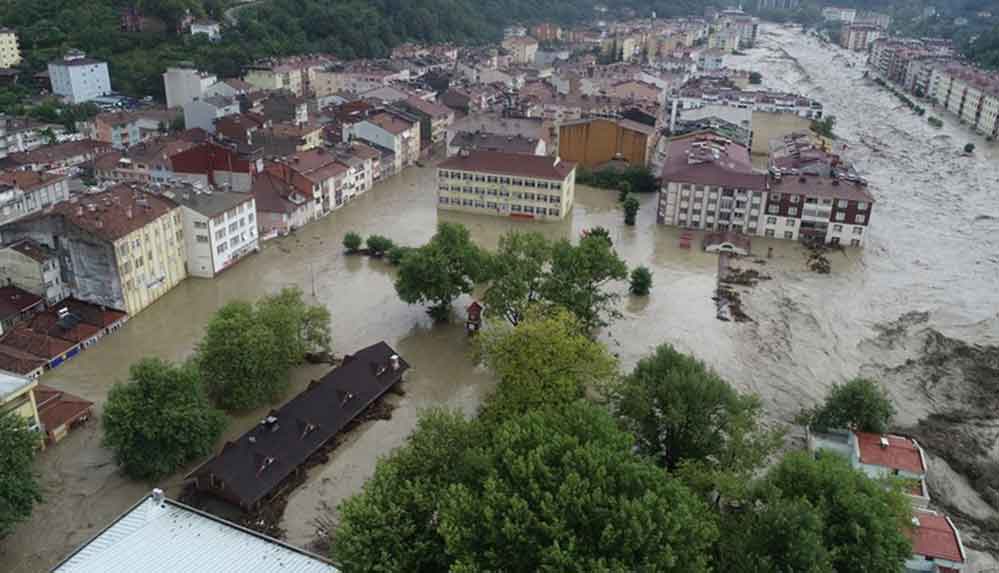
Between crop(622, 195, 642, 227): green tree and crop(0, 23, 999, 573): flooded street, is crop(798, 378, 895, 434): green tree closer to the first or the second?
crop(0, 23, 999, 573): flooded street

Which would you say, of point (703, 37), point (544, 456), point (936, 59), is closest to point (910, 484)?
point (544, 456)

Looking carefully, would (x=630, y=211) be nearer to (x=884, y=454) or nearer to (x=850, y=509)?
(x=884, y=454)

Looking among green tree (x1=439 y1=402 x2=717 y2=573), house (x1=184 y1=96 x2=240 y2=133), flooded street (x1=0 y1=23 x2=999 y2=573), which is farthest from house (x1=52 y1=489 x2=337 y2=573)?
house (x1=184 y1=96 x2=240 y2=133)

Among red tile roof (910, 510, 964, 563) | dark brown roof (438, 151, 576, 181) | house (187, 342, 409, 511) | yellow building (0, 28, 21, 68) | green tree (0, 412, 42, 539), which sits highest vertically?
yellow building (0, 28, 21, 68)

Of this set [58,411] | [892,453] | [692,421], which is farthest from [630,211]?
[58,411]

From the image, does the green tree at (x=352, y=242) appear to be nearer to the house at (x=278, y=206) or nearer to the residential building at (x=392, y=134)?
the house at (x=278, y=206)

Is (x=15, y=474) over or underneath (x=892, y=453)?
over

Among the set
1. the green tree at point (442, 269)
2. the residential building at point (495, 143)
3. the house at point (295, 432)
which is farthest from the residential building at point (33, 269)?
the residential building at point (495, 143)
